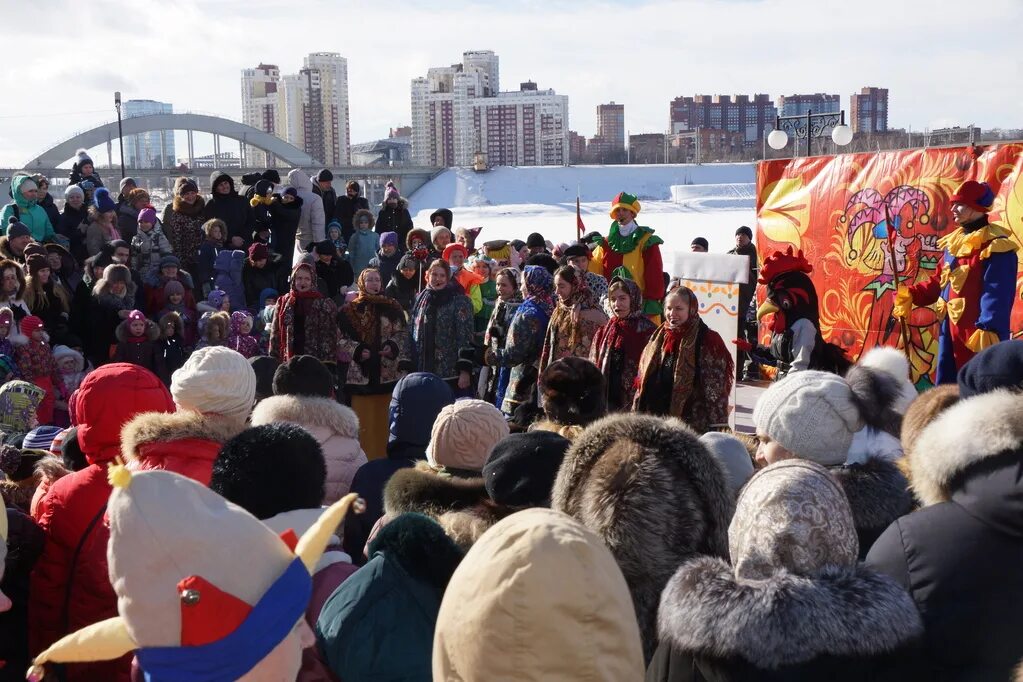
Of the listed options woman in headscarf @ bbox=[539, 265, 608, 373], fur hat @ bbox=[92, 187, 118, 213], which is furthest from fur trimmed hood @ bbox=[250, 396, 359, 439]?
fur hat @ bbox=[92, 187, 118, 213]

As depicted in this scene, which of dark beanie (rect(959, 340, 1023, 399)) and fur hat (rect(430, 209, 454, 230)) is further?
fur hat (rect(430, 209, 454, 230))

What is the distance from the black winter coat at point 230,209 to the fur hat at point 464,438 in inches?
338

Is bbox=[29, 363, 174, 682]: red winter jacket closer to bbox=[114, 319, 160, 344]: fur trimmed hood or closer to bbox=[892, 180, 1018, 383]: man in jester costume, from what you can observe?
bbox=[114, 319, 160, 344]: fur trimmed hood

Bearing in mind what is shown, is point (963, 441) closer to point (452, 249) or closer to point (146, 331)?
point (146, 331)

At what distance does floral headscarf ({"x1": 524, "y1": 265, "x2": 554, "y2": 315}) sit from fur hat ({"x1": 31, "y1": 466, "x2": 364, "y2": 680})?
5.34 m

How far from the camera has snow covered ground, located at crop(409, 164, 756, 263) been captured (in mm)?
30234

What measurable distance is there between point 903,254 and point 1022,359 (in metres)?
6.57

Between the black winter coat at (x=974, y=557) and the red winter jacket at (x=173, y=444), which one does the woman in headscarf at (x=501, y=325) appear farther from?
the black winter coat at (x=974, y=557)

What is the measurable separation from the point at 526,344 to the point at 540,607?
5.56 meters

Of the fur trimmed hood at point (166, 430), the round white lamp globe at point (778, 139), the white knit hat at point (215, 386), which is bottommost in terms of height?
the fur trimmed hood at point (166, 430)

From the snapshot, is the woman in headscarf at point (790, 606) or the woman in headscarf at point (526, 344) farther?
the woman in headscarf at point (526, 344)

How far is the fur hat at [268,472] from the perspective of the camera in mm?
2896

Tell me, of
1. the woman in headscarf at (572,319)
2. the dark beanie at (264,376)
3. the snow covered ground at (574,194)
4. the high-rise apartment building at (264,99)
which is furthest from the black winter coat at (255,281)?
the high-rise apartment building at (264,99)

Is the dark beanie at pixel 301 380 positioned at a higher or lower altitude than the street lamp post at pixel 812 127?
lower
